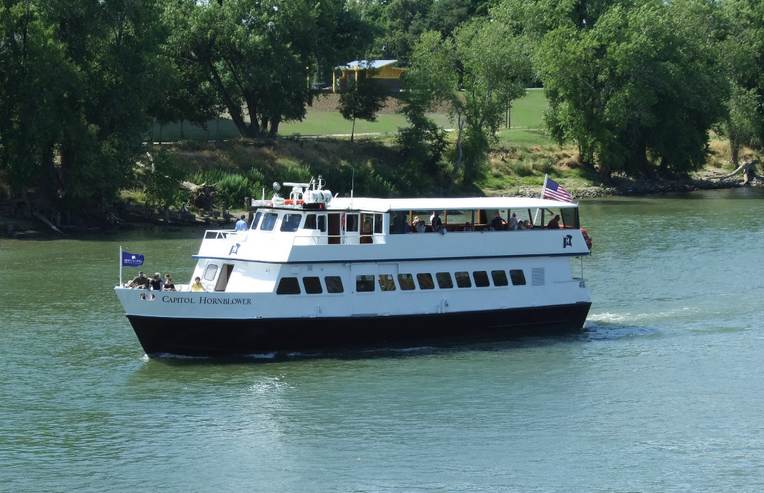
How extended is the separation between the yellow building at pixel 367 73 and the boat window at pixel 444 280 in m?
54.1

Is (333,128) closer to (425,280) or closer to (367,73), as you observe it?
(367,73)

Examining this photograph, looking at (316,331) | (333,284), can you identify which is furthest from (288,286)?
(316,331)

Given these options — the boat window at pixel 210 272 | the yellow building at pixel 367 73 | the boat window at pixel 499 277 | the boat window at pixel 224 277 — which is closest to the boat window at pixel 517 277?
the boat window at pixel 499 277

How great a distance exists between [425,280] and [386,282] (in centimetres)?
139

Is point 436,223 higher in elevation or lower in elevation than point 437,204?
lower

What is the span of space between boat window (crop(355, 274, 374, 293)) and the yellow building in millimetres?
55267

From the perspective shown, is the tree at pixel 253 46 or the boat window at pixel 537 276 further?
the tree at pixel 253 46

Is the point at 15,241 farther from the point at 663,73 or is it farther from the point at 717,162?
the point at 717,162

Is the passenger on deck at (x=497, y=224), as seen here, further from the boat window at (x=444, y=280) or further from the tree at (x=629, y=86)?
the tree at (x=629, y=86)

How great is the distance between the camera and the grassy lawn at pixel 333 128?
301 feet

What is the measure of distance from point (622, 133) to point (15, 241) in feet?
175

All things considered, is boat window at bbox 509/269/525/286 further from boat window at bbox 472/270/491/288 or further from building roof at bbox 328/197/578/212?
building roof at bbox 328/197/578/212

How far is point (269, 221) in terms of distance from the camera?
40688 millimetres

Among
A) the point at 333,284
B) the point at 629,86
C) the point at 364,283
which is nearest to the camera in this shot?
the point at 333,284
